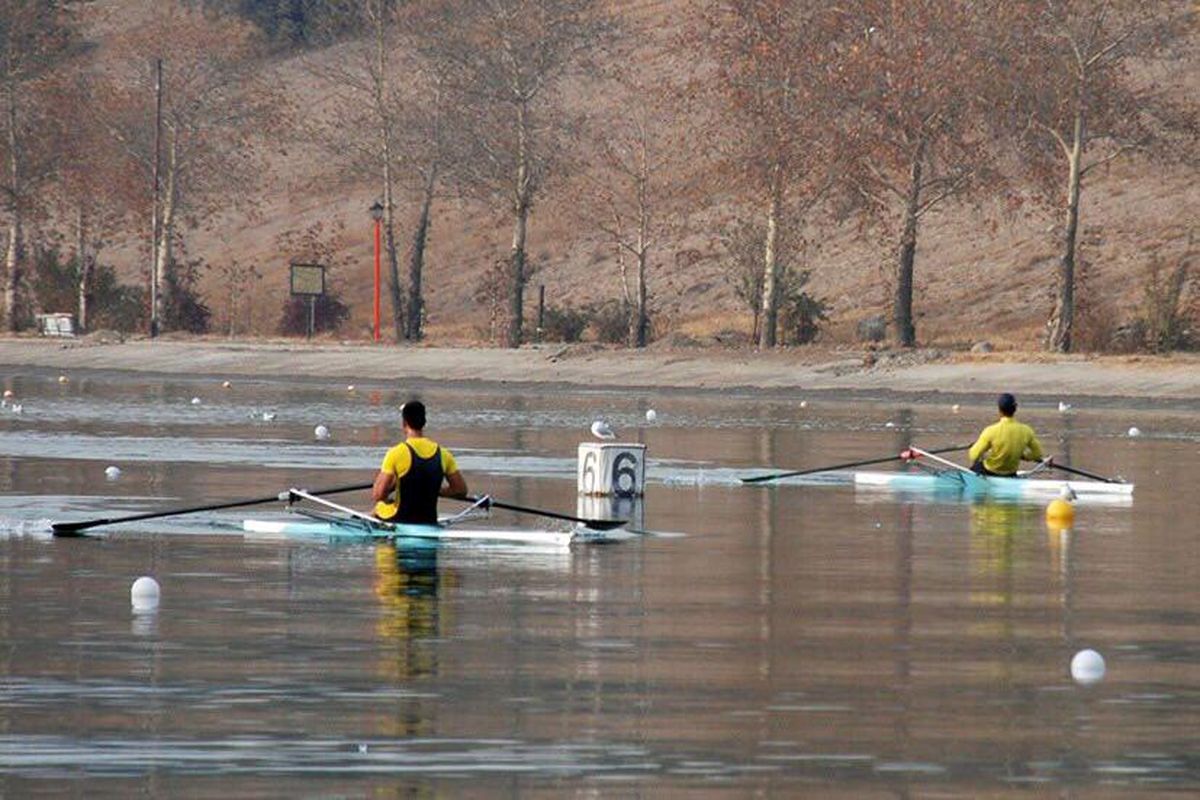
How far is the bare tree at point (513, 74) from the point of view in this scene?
6975 cm

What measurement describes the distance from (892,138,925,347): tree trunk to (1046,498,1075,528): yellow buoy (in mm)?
36366

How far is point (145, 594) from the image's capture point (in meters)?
18.6

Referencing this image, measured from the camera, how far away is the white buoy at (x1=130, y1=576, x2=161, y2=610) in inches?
→ 725

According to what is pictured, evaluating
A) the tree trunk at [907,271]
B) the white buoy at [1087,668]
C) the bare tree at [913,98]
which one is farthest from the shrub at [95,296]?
the white buoy at [1087,668]

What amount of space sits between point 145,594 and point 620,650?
3.72 meters

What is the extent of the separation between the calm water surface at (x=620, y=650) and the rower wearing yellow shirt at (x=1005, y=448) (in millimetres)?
1170

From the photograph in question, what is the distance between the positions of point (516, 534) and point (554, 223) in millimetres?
72084

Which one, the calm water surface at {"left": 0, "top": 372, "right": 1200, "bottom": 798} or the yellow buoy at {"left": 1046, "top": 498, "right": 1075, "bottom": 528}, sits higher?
the yellow buoy at {"left": 1046, "top": 498, "right": 1075, "bottom": 528}

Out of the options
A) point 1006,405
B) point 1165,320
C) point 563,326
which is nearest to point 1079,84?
point 1165,320

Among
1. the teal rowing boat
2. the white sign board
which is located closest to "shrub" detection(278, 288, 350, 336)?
the white sign board

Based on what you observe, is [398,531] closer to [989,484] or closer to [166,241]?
[989,484]

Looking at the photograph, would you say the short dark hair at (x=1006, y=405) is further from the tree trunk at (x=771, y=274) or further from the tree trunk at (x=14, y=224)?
the tree trunk at (x=14, y=224)

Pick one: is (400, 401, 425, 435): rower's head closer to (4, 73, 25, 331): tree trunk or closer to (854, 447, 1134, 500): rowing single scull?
(854, 447, 1134, 500): rowing single scull

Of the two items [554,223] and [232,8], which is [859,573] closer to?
[554,223]
